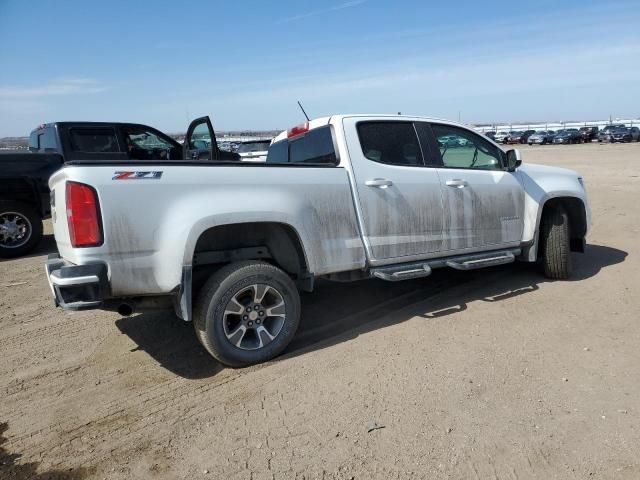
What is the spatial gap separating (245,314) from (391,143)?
2.12 m

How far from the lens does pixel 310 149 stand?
4.91 metres

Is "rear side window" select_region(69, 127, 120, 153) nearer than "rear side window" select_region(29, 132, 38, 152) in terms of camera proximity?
Yes

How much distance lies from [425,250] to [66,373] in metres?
3.18

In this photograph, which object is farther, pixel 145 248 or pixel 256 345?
pixel 256 345

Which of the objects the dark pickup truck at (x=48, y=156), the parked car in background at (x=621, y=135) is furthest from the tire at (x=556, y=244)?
the parked car in background at (x=621, y=135)

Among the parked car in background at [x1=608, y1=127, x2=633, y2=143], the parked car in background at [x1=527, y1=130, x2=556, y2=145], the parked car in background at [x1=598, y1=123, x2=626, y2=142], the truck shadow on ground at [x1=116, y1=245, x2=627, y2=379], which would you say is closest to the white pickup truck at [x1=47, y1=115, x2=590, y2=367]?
the truck shadow on ground at [x1=116, y1=245, x2=627, y2=379]

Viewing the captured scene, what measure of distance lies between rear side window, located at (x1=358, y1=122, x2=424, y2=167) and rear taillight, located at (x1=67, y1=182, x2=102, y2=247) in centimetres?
228

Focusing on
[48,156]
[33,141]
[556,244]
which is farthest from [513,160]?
[33,141]

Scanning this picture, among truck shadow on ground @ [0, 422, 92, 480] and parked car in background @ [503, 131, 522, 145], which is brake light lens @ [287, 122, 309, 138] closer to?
truck shadow on ground @ [0, 422, 92, 480]

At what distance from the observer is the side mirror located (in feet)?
17.6

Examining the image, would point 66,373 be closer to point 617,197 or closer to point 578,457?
point 578,457

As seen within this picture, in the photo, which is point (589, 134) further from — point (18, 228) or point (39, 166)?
point (18, 228)

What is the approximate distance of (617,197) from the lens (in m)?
12.1

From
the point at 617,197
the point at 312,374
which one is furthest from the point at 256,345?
the point at 617,197
